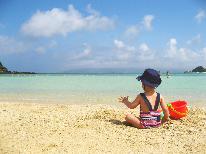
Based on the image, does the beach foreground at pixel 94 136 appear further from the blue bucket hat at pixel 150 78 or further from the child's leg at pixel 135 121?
the blue bucket hat at pixel 150 78

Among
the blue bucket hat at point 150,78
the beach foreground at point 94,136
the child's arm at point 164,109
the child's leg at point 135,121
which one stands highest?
the blue bucket hat at point 150,78

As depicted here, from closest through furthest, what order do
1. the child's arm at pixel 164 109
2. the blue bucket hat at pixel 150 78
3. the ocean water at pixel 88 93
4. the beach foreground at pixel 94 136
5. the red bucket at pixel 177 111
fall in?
the beach foreground at pixel 94 136 < the blue bucket hat at pixel 150 78 < the child's arm at pixel 164 109 < the red bucket at pixel 177 111 < the ocean water at pixel 88 93

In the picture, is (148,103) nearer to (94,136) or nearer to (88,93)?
(94,136)

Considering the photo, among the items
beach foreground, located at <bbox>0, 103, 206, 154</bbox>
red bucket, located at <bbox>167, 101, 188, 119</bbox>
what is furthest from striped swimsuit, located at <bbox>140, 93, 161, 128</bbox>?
red bucket, located at <bbox>167, 101, 188, 119</bbox>

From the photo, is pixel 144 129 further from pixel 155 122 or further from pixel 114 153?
pixel 114 153

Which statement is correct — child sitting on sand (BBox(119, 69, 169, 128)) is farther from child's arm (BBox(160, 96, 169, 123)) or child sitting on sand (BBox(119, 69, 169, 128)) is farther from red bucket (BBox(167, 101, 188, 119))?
red bucket (BBox(167, 101, 188, 119))

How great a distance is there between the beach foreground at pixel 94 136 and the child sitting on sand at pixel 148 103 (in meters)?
0.16

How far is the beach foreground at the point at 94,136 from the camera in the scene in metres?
4.53

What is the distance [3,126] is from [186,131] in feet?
10.2

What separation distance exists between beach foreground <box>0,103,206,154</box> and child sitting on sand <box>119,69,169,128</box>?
0.54 feet

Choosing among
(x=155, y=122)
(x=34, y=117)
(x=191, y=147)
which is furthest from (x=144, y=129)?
(x=34, y=117)

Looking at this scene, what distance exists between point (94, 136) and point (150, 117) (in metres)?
1.25

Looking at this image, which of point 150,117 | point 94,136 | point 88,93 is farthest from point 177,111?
point 88,93

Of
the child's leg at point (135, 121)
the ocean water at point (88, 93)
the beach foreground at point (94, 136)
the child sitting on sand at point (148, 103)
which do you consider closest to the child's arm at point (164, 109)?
the child sitting on sand at point (148, 103)
